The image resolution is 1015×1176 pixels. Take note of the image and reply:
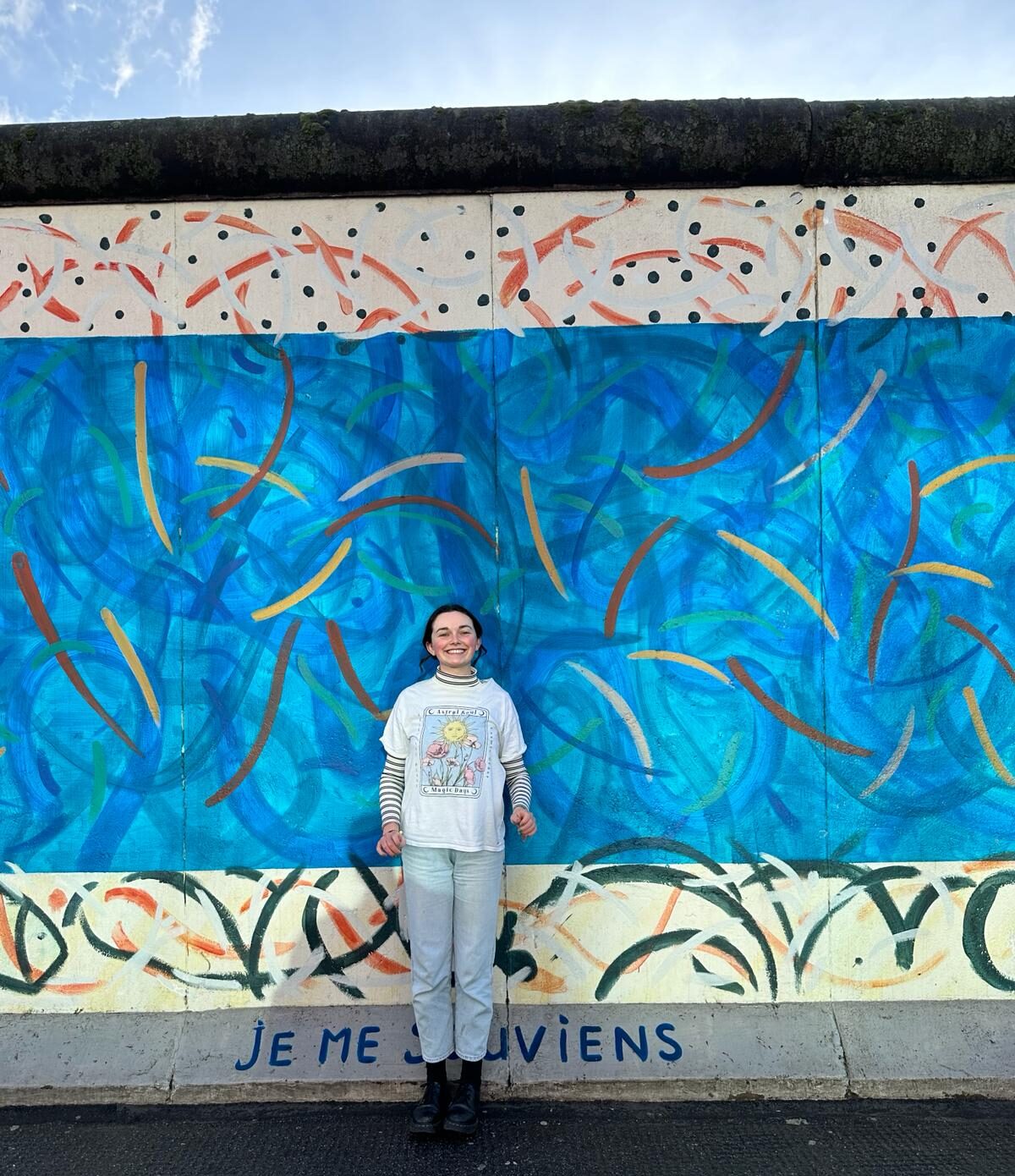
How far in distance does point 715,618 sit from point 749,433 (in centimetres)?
78

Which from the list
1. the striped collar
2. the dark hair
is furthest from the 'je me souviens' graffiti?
the striped collar

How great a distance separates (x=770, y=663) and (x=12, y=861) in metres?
3.28

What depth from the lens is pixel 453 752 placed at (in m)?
3.40

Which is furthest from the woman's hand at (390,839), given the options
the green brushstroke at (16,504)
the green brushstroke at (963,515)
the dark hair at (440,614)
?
the green brushstroke at (963,515)

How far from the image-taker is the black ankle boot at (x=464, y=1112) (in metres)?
3.25

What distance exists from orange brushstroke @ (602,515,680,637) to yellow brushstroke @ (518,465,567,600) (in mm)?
204

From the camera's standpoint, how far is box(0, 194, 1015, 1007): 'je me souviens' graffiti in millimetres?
3826

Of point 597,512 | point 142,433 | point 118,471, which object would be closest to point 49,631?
point 118,471

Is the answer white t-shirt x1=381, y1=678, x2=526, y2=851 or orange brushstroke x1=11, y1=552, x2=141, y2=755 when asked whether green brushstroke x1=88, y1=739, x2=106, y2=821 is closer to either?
orange brushstroke x1=11, y1=552, x2=141, y2=755

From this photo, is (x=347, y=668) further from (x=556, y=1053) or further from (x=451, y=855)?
(x=556, y=1053)

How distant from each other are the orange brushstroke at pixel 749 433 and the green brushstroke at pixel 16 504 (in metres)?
2.58

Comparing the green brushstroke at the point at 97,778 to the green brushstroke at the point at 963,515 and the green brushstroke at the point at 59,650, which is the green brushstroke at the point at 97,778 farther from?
the green brushstroke at the point at 963,515

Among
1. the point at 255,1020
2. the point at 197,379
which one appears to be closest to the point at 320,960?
the point at 255,1020

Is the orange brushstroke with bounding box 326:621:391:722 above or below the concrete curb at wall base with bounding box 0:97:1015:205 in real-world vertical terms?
below
